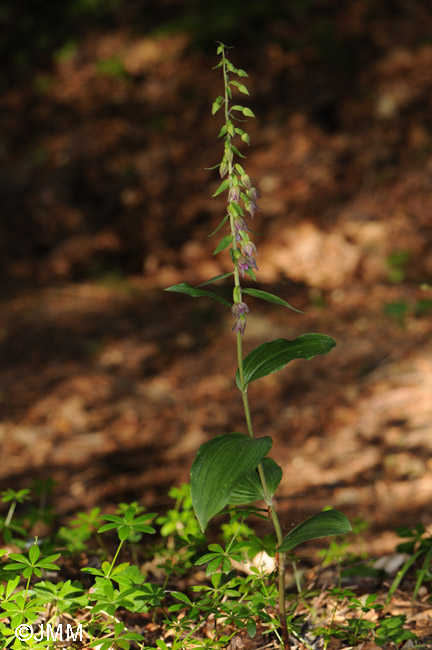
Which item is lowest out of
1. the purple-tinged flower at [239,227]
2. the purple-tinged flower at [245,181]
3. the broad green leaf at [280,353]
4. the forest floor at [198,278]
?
the broad green leaf at [280,353]

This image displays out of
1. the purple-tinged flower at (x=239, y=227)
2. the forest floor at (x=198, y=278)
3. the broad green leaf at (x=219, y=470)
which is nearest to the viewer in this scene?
the broad green leaf at (x=219, y=470)

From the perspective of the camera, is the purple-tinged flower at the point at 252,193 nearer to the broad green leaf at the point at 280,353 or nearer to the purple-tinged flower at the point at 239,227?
the purple-tinged flower at the point at 239,227

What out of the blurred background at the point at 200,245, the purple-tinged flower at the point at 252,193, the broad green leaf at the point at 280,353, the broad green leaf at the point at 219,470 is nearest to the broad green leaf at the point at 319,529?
the broad green leaf at the point at 219,470

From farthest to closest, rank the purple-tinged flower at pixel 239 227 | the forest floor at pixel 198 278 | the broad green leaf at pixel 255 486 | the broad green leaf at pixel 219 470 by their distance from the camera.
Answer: the forest floor at pixel 198 278
the broad green leaf at pixel 255 486
the purple-tinged flower at pixel 239 227
the broad green leaf at pixel 219 470

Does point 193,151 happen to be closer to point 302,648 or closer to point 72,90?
point 72,90

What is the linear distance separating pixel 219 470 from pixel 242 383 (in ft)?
0.83

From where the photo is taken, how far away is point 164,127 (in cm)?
704

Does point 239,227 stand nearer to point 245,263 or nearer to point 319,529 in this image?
point 245,263

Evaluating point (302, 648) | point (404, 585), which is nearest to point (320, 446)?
point (404, 585)

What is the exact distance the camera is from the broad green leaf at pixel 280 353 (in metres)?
1.55

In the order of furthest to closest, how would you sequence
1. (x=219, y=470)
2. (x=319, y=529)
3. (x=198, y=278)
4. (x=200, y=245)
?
(x=200, y=245), (x=198, y=278), (x=319, y=529), (x=219, y=470)

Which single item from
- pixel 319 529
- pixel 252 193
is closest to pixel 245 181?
pixel 252 193

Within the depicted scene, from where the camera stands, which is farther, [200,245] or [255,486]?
[200,245]

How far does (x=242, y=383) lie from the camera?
62.7 inches
